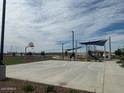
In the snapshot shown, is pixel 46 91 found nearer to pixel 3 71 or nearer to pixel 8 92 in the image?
pixel 8 92

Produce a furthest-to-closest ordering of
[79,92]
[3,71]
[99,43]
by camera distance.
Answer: [99,43] < [3,71] < [79,92]

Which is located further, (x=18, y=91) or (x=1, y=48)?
(x=1, y=48)

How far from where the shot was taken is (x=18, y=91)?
7.43m

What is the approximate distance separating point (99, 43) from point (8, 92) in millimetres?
40198

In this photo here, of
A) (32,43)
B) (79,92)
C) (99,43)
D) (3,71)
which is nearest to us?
(79,92)

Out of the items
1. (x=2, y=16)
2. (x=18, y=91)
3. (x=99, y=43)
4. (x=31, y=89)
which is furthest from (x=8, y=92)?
(x=99, y=43)

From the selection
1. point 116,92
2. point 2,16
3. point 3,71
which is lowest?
point 116,92

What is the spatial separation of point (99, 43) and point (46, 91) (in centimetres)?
3935

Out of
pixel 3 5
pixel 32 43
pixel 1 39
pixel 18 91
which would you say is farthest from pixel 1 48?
pixel 32 43

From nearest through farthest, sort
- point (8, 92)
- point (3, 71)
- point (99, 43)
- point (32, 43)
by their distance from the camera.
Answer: point (8, 92) → point (3, 71) → point (99, 43) → point (32, 43)

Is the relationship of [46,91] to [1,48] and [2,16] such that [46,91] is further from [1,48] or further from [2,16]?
[2,16]

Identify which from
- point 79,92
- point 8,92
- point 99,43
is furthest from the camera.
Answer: point 99,43

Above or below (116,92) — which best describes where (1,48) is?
above

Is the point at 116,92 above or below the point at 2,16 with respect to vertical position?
below
